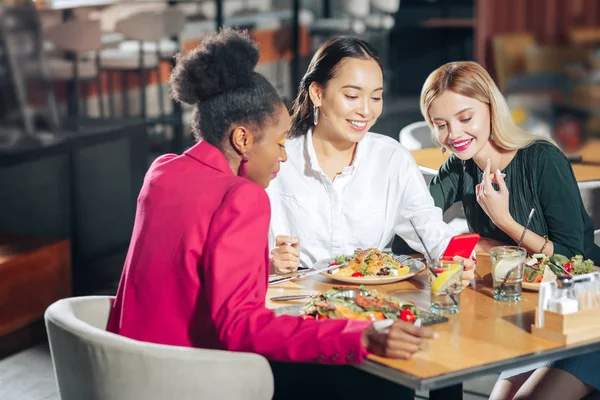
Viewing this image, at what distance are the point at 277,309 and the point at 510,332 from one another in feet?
1.60

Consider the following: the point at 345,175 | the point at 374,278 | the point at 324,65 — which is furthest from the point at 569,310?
the point at 324,65

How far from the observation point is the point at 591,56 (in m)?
9.23

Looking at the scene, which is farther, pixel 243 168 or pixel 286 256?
pixel 286 256

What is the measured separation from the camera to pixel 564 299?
1854mm

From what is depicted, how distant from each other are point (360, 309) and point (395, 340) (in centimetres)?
22

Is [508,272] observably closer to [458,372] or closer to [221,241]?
[458,372]

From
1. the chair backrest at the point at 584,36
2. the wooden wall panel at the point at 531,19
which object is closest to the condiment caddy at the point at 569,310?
the wooden wall panel at the point at 531,19

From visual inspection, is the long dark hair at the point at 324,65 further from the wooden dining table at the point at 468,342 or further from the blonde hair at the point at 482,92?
the wooden dining table at the point at 468,342

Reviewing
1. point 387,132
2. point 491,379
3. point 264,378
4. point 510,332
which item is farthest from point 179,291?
point 387,132

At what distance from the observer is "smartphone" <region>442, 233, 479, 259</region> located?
85.8 inches

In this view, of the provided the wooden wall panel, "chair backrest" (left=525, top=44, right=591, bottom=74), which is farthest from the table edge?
"chair backrest" (left=525, top=44, right=591, bottom=74)

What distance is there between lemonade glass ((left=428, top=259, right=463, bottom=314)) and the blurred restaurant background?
3.21 feet

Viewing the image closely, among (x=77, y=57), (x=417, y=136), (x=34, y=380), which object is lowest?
(x=34, y=380)

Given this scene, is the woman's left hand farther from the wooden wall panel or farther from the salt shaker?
the wooden wall panel
